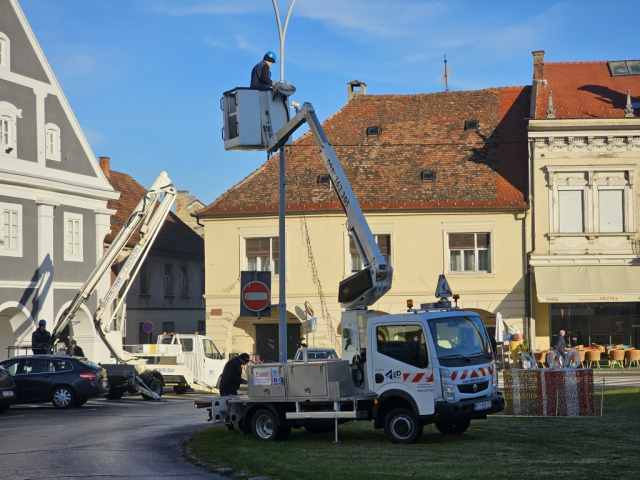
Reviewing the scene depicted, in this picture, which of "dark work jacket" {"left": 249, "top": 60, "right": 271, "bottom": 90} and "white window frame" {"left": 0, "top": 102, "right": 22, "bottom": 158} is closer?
"dark work jacket" {"left": 249, "top": 60, "right": 271, "bottom": 90}

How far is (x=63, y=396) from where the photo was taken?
2664 cm

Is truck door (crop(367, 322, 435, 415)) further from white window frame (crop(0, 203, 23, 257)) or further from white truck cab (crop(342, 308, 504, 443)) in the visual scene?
white window frame (crop(0, 203, 23, 257))

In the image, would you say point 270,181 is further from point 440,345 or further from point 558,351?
point 440,345

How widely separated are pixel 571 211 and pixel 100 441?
28.0m

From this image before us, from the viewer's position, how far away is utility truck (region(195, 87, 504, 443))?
15977 millimetres

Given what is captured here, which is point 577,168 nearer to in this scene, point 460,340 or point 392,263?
point 392,263

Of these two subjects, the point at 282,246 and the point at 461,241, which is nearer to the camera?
the point at 282,246

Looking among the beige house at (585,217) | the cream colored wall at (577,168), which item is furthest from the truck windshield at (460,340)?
the cream colored wall at (577,168)

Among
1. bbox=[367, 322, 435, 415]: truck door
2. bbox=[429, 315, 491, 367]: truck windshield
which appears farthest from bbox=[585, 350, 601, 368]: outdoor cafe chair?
bbox=[367, 322, 435, 415]: truck door

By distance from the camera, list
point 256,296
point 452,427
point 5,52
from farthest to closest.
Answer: point 5,52 < point 452,427 < point 256,296

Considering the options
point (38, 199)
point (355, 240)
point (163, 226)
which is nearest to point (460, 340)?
point (355, 240)

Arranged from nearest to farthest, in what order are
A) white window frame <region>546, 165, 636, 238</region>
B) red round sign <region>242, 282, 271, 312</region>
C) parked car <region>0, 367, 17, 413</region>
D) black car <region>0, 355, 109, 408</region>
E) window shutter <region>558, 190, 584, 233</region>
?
red round sign <region>242, 282, 271, 312</region> → parked car <region>0, 367, 17, 413</region> → black car <region>0, 355, 109, 408</region> → white window frame <region>546, 165, 636, 238</region> → window shutter <region>558, 190, 584, 233</region>

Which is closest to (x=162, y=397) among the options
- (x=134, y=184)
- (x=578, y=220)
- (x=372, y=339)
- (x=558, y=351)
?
(x=558, y=351)

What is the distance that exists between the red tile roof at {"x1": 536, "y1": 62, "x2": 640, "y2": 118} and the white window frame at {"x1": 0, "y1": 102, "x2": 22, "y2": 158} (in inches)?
846
